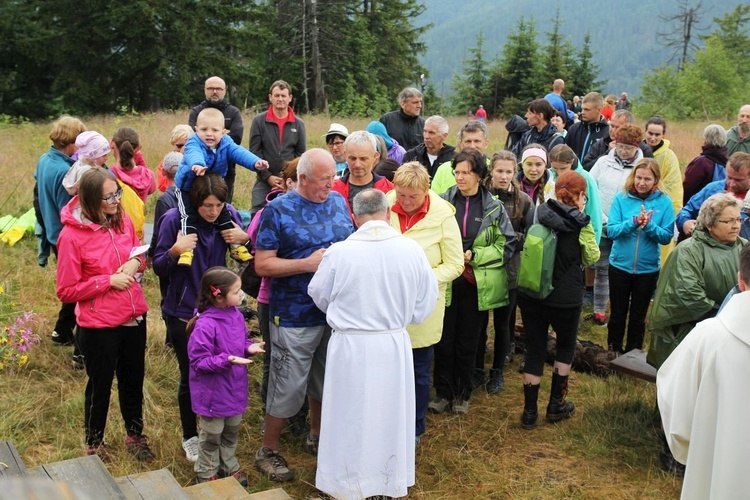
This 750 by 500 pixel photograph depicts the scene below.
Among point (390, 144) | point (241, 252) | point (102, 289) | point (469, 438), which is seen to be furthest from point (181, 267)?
point (390, 144)

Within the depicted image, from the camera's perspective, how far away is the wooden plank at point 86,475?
9.48 feet

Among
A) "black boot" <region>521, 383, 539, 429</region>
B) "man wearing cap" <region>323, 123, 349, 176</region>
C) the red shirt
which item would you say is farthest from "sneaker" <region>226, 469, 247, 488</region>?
"man wearing cap" <region>323, 123, 349, 176</region>

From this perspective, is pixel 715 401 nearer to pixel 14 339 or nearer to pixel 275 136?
pixel 14 339

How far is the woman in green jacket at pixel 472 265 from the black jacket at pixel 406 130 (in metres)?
2.76

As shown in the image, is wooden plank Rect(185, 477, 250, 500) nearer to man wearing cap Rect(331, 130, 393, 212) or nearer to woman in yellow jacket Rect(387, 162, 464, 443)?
woman in yellow jacket Rect(387, 162, 464, 443)

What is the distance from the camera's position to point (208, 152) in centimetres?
526

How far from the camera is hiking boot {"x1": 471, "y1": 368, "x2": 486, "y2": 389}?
5974 millimetres

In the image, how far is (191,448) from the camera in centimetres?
456

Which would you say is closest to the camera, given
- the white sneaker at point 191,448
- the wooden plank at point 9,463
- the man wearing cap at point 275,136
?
the wooden plank at point 9,463

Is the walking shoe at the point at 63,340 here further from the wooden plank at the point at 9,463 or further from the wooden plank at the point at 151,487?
the wooden plank at the point at 9,463

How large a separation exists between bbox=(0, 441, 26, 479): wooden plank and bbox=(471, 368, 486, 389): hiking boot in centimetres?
383

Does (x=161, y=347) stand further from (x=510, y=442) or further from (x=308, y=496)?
(x=510, y=442)

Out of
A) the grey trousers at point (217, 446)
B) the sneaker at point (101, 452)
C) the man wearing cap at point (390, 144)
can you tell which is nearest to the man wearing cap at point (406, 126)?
the man wearing cap at point (390, 144)

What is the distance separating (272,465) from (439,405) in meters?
A: 1.58
